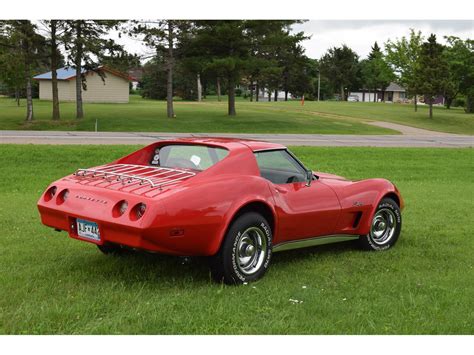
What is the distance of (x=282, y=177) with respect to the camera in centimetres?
601

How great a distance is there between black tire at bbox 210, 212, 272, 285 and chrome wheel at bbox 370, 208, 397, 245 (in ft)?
6.51

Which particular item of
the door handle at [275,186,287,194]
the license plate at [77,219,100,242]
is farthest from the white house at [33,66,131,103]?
the license plate at [77,219,100,242]

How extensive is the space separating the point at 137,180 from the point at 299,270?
6.13ft

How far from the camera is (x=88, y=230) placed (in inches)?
193

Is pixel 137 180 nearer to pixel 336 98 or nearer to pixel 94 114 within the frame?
pixel 94 114

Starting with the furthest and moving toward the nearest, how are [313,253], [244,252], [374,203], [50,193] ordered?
1. [374,203]
2. [313,253]
3. [50,193]
4. [244,252]

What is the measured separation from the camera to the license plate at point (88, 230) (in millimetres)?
4812

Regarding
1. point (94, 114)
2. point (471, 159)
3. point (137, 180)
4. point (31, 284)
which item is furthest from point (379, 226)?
point (94, 114)

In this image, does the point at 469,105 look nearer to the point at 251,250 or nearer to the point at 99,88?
the point at 99,88

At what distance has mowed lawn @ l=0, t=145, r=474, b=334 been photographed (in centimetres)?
398

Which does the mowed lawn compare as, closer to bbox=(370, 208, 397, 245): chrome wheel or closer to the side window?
bbox=(370, 208, 397, 245): chrome wheel

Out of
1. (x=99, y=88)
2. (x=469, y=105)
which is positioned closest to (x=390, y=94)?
(x=469, y=105)

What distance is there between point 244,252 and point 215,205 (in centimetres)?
62

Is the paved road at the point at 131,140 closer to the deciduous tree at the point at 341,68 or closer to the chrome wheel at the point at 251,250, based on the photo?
the chrome wheel at the point at 251,250
